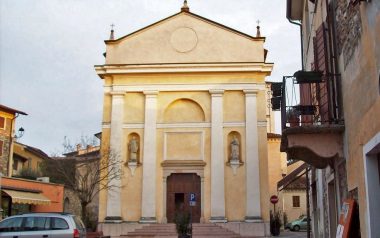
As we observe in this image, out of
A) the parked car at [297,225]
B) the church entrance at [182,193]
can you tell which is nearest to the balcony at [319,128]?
the church entrance at [182,193]

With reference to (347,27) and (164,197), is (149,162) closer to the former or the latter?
(164,197)

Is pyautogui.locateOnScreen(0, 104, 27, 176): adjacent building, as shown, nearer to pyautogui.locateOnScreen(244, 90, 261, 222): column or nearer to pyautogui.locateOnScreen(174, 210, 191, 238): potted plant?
pyautogui.locateOnScreen(174, 210, 191, 238): potted plant

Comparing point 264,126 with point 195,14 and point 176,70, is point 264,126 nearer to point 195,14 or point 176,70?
point 176,70

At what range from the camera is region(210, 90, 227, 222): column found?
29172mm

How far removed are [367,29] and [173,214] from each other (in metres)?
25.0

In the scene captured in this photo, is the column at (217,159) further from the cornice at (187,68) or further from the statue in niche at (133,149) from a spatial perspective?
the statue in niche at (133,149)

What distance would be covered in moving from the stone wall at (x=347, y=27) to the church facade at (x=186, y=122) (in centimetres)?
2174

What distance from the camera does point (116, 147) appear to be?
30484mm

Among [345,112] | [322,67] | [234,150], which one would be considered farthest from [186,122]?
[345,112]

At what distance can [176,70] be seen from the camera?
3108 centimetres

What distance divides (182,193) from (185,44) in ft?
31.8

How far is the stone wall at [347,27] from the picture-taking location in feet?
22.3

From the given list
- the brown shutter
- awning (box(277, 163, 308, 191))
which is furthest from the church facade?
the brown shutter

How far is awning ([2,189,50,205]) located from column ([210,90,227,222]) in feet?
35.7
